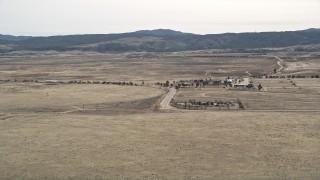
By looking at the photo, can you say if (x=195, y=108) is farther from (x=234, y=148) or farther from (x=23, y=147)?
(x=23, y=147)

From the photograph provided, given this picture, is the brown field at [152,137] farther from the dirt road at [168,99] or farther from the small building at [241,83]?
the small building at [241,83]

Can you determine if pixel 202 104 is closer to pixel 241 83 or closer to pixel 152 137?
pixel 152 137

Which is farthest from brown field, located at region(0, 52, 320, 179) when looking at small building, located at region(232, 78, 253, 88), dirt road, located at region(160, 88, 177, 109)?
small building, located at region(232, 78, 253, 88)

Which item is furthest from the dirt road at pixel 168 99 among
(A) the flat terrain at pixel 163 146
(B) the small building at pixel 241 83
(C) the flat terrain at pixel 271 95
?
(B) the small building at pixel 241 83

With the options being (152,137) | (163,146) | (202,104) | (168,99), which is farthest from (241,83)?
(163,146)

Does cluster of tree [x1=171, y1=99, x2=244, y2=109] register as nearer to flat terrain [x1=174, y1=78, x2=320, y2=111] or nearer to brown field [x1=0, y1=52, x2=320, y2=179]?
flat terrain [x1=174, y1=78, x2=320, y2=111]
